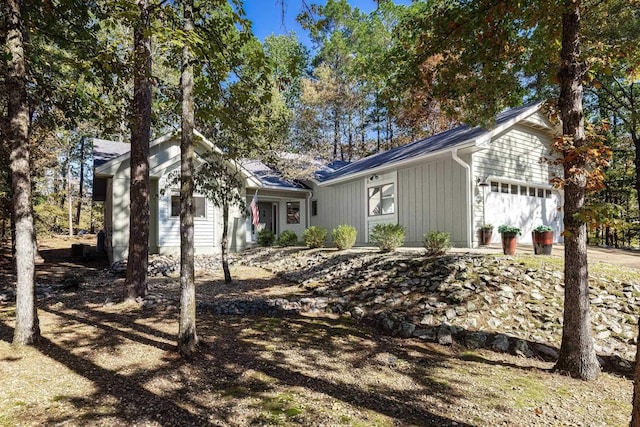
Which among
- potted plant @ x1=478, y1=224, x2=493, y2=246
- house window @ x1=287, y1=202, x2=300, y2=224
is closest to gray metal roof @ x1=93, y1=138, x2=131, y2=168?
house window @ x1=287, y1=202, x2=300, y2=224

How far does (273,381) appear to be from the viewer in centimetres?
375

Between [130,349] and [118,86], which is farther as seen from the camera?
[118,86]

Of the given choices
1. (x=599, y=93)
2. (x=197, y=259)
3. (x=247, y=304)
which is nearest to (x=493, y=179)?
(x=247, y=304)

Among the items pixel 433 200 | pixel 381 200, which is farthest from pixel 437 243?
pixel 381 200

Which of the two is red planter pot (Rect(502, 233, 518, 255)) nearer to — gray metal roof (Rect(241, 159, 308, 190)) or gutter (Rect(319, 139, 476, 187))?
gutter (Rect(319, 139, 476, 187))

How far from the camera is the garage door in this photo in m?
11.6

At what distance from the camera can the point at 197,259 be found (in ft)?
43.4

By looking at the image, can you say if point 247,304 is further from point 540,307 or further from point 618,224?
point 618,224

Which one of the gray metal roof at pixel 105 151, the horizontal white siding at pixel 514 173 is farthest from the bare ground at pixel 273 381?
the gray metal roof at pixel 105 151

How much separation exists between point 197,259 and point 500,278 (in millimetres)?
10025

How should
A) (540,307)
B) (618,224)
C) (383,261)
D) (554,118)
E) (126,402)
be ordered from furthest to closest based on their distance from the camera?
(383,261) → (540,307) → (554,118) → (618,224) → (126,402)

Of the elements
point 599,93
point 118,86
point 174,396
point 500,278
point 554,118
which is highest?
point 599,93

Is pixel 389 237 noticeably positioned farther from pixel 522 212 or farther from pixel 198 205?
pixel 198 205

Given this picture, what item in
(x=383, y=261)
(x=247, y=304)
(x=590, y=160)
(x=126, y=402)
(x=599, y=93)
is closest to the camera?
(x=126, y=402)
